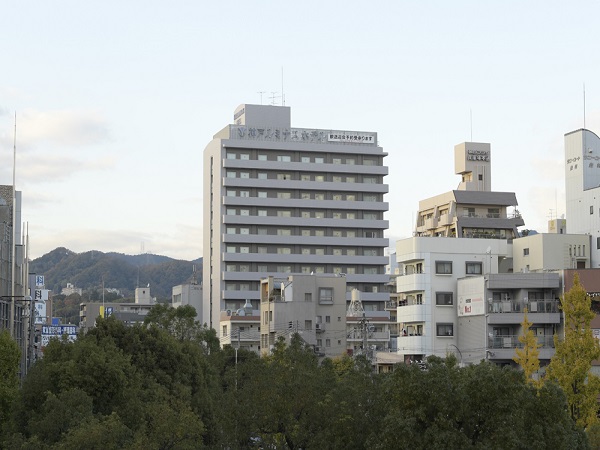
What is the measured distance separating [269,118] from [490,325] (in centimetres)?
7979

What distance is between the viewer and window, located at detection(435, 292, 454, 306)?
99.4 metres

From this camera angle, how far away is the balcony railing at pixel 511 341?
92.2 meters

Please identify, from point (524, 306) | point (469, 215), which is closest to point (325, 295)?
point (469, 215)

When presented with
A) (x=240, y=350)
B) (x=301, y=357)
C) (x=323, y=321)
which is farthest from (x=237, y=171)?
(x=301, y=357)

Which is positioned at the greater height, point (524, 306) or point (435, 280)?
point (435, 280)

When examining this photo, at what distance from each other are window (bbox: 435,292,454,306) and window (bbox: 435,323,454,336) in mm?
1917

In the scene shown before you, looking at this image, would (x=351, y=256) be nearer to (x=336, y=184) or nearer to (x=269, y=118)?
(x=336, y=184)

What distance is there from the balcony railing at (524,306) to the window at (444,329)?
6487 mm

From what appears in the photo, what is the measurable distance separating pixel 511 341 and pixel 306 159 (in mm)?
76371

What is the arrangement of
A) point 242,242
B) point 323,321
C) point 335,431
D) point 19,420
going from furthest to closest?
1. point 242,242
2. point 323,321
3. point 19,420
4. point 335,431

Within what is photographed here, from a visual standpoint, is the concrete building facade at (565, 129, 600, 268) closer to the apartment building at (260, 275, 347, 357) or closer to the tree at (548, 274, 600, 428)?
the apartment building at (260, 275, 347, 357)

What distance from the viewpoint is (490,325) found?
93.4m

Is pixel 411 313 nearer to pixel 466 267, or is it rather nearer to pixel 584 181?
pixel 466 267

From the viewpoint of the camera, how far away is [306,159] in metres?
164
